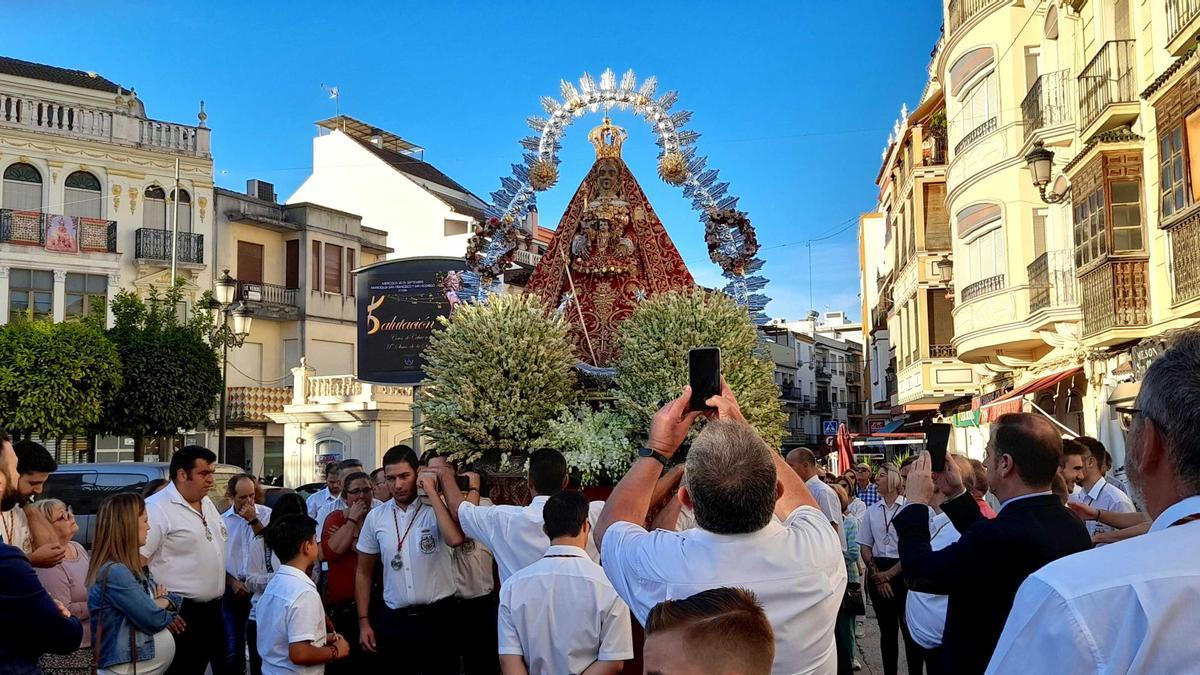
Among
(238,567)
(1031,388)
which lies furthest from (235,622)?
(1031,388)

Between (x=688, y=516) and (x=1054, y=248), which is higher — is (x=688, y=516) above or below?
below

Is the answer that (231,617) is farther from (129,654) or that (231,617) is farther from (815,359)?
(815,359)

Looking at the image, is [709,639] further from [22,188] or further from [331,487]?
[22,188]

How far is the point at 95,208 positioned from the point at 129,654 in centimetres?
2671

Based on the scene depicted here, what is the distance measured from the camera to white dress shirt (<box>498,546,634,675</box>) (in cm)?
392

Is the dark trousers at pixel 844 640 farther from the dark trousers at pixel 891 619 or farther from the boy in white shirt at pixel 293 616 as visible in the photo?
the boy in white shirt at pixel 293 616

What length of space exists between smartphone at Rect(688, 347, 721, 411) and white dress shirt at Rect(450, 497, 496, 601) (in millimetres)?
2672

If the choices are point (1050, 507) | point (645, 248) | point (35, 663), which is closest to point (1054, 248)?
point (645, 248)

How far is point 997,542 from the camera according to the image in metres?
3.37

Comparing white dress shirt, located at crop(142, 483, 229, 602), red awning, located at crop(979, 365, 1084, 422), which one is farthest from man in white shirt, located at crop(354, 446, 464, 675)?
red awning, located at crop(979, 365, 1084, 422)

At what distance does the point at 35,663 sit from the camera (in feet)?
11.0

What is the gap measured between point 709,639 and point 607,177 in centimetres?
776

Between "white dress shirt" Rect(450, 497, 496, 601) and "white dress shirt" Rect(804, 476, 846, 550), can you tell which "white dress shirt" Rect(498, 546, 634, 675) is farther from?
"white dress shirt" Rect(804, 476, 846, 550)

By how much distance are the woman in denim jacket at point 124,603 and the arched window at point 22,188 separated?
25.9m
